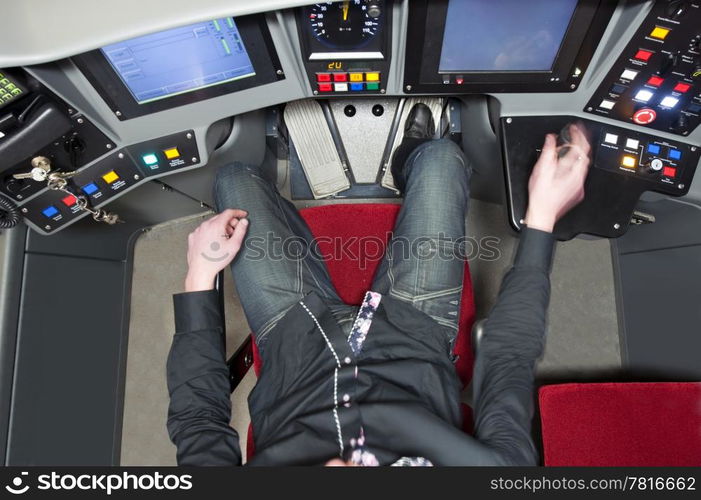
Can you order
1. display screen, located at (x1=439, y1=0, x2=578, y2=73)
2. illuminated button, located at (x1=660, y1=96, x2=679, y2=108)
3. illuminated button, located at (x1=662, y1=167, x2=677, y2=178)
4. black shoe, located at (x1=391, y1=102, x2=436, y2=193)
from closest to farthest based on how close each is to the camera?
display screen, located at (x1=439, y1=0, x2=578, y2=73) < illuminated button, located at (x1=660, y1=96, x2=679, y2=108) < illuminated button, located at (x1=662, y1=167, x2=677, y2=178) < black shoe, located at (x1=391, y1=102, x2=436, y2=193)

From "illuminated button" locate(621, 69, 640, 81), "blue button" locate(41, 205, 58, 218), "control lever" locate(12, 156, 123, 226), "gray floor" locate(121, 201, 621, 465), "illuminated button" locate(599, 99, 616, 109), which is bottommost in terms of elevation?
"gray floor" locate(121, 201, 621, 465)

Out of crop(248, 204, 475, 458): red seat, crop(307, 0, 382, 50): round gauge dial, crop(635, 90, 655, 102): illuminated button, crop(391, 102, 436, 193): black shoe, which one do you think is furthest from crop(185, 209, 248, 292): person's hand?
crop(635, 90, 655, 102): illuminated button

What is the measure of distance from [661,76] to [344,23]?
0.62m

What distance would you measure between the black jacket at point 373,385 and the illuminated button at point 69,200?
1.23ft

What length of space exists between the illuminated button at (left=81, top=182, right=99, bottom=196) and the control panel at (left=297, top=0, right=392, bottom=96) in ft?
1.78

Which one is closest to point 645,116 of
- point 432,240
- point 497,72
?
point 497,72

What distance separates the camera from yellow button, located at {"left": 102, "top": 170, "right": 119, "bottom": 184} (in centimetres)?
138

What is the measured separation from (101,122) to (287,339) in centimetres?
60

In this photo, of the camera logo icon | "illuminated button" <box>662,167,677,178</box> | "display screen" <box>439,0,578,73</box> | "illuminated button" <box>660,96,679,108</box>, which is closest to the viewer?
the camera logo icon

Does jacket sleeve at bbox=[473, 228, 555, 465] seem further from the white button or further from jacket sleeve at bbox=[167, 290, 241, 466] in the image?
jacket sleeve at bbox=[167, 290, 241, 466]

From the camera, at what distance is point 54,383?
5.02 ft

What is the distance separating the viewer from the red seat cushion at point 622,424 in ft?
4.30

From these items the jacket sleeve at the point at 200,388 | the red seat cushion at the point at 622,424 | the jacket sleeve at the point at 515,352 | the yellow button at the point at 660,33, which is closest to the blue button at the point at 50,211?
the jacket sleeve at the point at 200,388

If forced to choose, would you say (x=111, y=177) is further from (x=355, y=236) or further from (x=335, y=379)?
(x=335, y=379)
